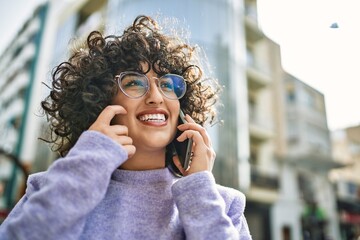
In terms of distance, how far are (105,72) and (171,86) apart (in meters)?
0.18

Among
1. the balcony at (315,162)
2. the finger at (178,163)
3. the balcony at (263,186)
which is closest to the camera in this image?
the finger at (178,163)

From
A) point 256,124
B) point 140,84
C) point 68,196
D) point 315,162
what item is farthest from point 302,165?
point 68,196

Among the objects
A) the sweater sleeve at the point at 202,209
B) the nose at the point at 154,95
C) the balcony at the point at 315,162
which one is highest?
the balcony at the point at 315,162

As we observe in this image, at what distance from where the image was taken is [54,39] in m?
8.89

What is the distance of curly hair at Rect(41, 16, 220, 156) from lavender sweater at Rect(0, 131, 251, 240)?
17cm

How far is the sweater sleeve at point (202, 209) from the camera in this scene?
65cm

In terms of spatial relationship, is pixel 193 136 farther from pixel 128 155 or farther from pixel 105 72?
pixel 105 72

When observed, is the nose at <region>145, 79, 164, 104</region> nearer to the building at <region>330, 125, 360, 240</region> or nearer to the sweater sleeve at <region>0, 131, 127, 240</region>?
the sweater sleeve at <region>0, 131, 127, 240</region>

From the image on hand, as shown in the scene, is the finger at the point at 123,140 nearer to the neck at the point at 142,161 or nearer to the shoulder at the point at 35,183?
the neck at the point at 142,161

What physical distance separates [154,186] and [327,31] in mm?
783

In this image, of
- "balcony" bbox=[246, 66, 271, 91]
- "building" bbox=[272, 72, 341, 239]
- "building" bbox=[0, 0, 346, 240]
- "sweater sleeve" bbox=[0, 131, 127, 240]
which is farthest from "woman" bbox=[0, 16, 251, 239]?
"building" bbox=[272, 72, 341, 239]

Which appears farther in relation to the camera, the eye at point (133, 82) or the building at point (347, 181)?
the building at point (347, 181)

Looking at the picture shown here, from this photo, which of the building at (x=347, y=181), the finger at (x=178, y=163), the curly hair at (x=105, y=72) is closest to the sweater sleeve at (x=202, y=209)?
the finger at (x=178, y=163)

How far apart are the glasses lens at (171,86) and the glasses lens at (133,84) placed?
0.05m
